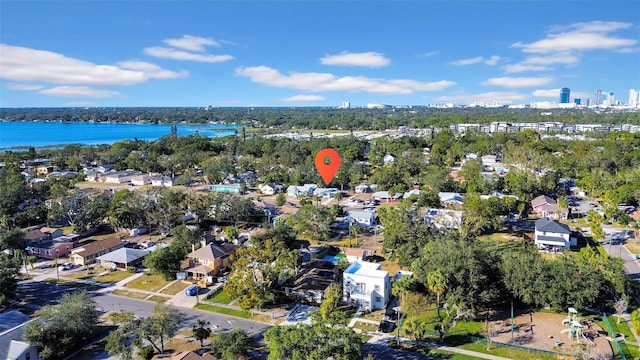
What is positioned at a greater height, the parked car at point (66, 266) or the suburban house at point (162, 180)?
the suburban house at point (162, 180)

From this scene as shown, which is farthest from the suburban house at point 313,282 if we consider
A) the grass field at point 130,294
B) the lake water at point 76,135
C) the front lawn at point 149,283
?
the lake water at point 76,135

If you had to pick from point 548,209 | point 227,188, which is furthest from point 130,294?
point 548,209

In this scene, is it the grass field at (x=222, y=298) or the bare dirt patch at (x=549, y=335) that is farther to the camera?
the grass field at (x=222, y=298)

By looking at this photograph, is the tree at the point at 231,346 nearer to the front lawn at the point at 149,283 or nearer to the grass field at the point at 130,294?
the grass field at the point at 130,294

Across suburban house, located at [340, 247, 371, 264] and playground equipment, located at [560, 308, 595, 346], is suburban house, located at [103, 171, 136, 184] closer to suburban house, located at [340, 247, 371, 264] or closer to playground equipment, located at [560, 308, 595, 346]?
suburban house, located at [340, 247, 371, 264]

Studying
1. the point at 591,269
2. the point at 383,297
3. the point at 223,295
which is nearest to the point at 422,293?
the point at 383,297

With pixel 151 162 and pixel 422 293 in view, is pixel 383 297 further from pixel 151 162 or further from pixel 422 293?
pixel 151 162
